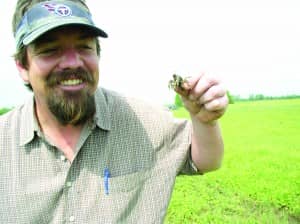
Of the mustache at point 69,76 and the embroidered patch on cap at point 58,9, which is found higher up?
the embroidered patch on cap at point 58,9

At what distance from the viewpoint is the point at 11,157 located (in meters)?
1.97

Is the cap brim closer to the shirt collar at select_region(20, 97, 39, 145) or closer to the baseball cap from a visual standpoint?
the baseball cap

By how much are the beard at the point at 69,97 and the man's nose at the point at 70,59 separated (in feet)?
0.07

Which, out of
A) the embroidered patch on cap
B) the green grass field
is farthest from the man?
the green grass field

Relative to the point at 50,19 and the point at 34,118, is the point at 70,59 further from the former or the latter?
the point at 34,118

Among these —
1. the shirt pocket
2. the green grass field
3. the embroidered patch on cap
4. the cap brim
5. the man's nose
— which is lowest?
the green grass field

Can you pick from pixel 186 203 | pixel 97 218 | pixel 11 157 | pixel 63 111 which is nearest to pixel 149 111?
pixel 63 111

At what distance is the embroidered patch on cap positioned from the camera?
1.84 meters

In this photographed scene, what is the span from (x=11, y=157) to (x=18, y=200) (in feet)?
0.69

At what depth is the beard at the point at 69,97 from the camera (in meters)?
1.84

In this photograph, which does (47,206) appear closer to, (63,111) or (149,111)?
(63,111)

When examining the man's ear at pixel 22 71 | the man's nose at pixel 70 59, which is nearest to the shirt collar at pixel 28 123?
the man's ear at pixel 22 71

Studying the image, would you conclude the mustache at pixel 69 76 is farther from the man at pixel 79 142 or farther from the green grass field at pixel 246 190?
the green grass field at pixel 246 190

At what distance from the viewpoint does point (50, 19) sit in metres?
1.82
